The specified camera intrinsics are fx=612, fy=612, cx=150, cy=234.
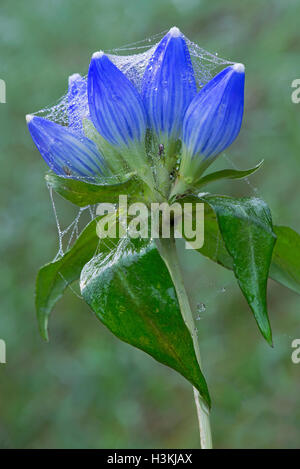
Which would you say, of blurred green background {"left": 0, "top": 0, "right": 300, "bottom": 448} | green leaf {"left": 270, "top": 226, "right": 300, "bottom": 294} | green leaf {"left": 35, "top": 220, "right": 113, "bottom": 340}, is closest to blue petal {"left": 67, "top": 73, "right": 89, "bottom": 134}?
green leaf {"left": 35, "top": 220, "right": 113, "bottom": 340}

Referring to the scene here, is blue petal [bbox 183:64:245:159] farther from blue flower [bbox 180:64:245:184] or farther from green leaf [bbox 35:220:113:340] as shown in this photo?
green leaf [bbox 35:220:113:340]

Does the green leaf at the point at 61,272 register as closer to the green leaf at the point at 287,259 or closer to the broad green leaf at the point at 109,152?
the broad green leaf at the point at 109,152

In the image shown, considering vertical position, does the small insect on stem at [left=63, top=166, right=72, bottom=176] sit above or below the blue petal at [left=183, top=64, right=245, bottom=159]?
below

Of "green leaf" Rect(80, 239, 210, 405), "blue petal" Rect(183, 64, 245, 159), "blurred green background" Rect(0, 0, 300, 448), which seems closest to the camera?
"green leaf" Rect(80, 239, 210, 405)

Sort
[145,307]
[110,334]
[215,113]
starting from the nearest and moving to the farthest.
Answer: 1. [145,307]
2. [215,113]
3. [110,334]

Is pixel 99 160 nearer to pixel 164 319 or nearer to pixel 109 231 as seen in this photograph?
pixel 109 231

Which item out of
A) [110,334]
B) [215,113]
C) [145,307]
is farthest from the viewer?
[110,334]

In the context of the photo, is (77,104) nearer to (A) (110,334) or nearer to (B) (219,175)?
(B) (219,175)

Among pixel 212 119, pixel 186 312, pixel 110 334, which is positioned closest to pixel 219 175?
pixel 212 119
